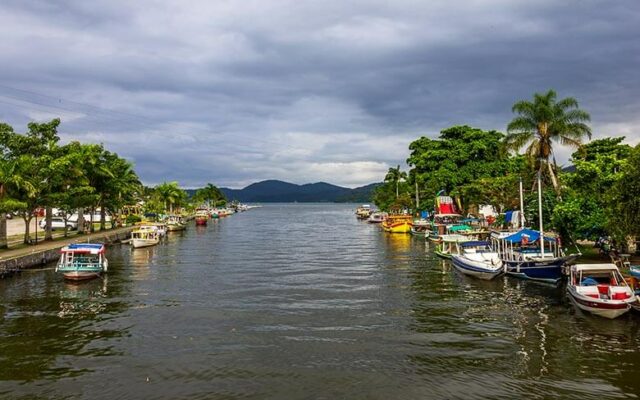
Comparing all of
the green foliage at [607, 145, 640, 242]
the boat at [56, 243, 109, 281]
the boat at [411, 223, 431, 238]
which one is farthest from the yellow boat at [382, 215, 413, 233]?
the green foliage at [607, 145, 640, 242]

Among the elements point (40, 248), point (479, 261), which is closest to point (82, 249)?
point (40, 248)

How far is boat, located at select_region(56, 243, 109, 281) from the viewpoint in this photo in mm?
40906

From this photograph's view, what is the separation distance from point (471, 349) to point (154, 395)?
14.1 metres

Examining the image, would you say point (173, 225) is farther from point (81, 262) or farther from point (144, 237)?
point (81, 262)

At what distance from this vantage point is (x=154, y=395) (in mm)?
18156

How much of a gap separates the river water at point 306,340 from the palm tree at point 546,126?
15329mm

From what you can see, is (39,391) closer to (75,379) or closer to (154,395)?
(75,379)

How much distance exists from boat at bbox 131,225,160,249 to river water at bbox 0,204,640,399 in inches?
1001

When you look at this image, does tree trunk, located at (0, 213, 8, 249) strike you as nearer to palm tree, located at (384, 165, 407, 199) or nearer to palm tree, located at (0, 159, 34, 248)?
palm tree, located at (0, 159, 34, 248)

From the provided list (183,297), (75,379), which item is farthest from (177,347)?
(183,297)

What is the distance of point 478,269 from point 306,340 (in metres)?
22.0

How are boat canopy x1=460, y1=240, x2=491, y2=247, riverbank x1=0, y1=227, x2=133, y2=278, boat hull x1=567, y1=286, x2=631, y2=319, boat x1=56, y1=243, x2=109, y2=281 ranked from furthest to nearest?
boat canopy x1=460, y1=240, x2=491, y2=247 → riverbank x1=0, y1=227, x2=133, y2=278 → boat x1=56, y1=243, x2=109, y2=281 → boat hull x1=567, y1=286, x2=631, y2=319

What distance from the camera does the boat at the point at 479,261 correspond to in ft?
133

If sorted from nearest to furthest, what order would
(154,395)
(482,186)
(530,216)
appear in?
(154,395) → (530,216) → (482,186)
